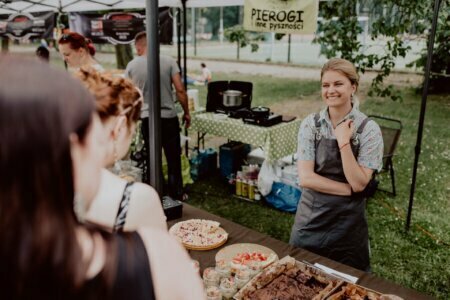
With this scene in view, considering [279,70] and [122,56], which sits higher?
[122,56]

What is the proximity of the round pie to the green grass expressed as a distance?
199 cm

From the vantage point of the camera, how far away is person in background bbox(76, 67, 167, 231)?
1251mm

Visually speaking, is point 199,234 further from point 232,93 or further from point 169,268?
point 232,93

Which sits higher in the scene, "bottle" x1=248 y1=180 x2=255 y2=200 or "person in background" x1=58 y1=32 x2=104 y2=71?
"person in background" x1=58 y1=32 x2=104 y2=71

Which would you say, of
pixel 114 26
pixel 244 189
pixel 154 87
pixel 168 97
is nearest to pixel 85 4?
pixel 114 26

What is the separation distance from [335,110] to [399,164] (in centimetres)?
471

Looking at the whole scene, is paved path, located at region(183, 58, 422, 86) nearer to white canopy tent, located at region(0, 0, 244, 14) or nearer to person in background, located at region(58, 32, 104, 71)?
white canopy tent, located at region(0, 0, 244, 14)

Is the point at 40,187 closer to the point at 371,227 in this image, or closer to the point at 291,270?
the point at 291,270

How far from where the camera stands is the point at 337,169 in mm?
2574

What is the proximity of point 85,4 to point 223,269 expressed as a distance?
6.19m

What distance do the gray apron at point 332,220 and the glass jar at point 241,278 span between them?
0.72m

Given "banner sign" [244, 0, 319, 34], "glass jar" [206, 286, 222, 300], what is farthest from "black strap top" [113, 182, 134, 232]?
"banner sign" [244, 0, 319, 34]

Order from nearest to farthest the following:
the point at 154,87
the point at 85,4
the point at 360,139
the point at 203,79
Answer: the point at 154,87 < the point at 360,139 < the point at 85,4 < the point at 203,79

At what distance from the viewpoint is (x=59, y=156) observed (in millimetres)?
679
